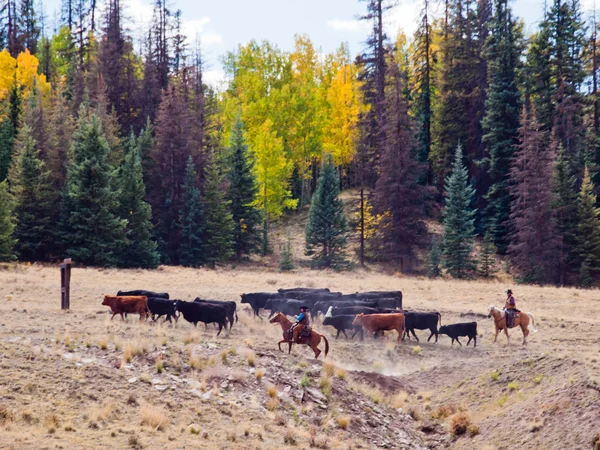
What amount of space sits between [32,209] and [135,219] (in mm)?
7091

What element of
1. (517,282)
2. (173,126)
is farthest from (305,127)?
(517,282)

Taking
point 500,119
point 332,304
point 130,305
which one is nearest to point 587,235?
point 500,119

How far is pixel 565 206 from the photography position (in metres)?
50.3

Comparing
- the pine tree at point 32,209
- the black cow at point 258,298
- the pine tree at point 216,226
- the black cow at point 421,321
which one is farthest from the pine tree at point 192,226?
the black cow at point 421,321

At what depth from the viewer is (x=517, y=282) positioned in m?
48.4

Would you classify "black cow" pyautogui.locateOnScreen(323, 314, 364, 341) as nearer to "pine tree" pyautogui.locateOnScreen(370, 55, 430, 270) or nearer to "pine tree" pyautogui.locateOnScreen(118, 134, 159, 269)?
"pine tree" pyautogui.locateOnScreen(118, 134, 159, 269)

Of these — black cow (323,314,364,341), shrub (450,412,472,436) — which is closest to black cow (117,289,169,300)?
black cow (323,314,364,341)

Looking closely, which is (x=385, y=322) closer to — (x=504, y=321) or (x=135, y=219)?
(x=504, y=321)

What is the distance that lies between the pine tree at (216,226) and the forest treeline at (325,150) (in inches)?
6.1

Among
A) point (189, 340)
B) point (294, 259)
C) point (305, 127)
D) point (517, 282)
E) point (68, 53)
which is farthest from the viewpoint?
point (68, 53)

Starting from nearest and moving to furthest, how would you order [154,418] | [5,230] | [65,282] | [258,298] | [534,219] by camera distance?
1. [154,418]
2. [65,282]
3. [258,298]
4. [5,230]
5. [534,219]

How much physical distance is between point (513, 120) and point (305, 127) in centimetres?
2081

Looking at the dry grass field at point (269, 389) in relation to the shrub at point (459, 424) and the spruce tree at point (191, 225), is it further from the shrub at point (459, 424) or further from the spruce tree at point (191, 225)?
the spruce tree at point (191, 225)

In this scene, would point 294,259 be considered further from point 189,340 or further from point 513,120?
point 189,340
